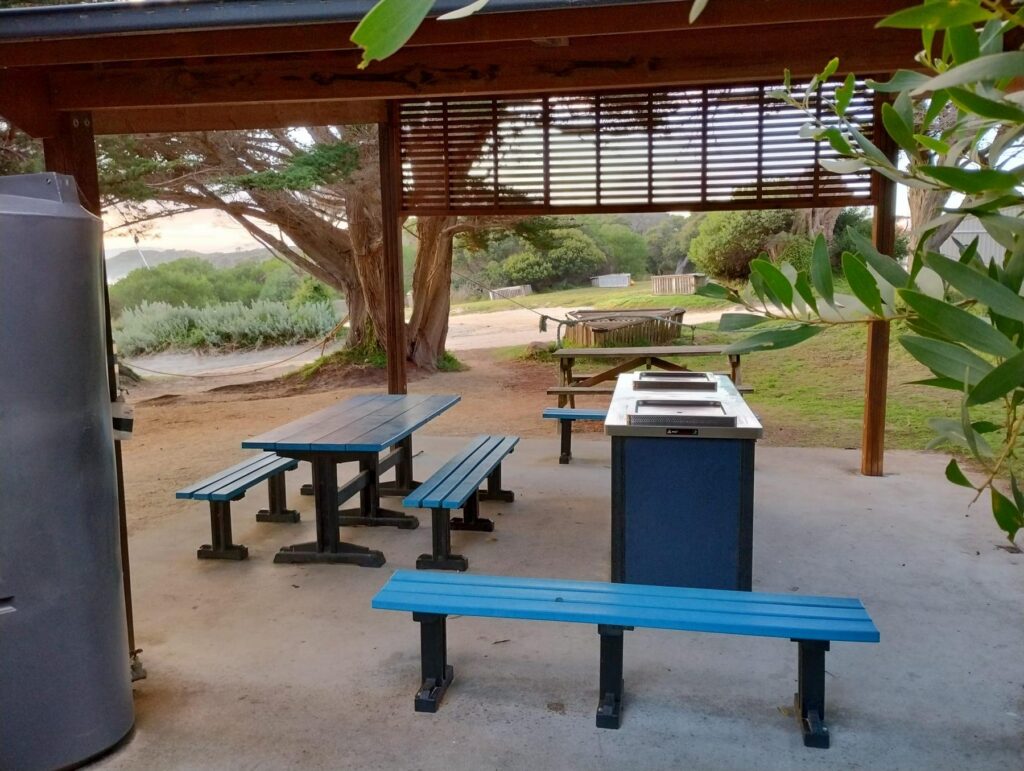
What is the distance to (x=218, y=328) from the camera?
56.6 feet

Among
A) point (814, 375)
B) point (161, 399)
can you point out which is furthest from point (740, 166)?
point (161, 399)

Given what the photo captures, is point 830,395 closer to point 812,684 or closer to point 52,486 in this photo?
point 812,684

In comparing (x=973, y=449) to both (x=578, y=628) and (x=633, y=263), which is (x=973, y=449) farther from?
(x=633, y=263)

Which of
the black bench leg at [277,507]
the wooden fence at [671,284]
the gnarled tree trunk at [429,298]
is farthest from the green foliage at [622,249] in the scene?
the black bench leg at [277,507]

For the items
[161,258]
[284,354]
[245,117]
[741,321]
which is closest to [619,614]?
[741,321]

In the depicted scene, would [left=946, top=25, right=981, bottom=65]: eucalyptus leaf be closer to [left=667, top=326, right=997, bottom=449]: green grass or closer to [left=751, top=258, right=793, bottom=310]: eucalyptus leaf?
[left=751, top=258, right=793, bottom=310]: eucalyptus leaf

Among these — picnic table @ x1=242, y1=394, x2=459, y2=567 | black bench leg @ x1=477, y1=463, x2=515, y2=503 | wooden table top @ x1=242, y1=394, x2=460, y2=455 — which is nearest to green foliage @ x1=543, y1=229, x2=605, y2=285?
wooden table top @ x1=242, y1=394, x2=460, y2=455

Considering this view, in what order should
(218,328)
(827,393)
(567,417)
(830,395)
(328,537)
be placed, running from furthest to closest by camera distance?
1. (218,328)
2. (827,393)
3. (830,395)
4. (567,417)
5. (328,537)

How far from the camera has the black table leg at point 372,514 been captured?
5.10 m

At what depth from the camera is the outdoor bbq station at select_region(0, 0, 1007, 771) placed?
8.12ft

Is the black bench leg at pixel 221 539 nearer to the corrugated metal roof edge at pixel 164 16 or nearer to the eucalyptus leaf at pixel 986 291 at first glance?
the corrugated metal roof edge at pixel 164 16

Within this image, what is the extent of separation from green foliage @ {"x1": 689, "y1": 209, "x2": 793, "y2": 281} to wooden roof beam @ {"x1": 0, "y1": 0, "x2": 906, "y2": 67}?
1197cm

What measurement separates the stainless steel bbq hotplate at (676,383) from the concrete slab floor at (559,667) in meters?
0.90

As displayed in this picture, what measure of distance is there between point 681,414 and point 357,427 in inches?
75.5
